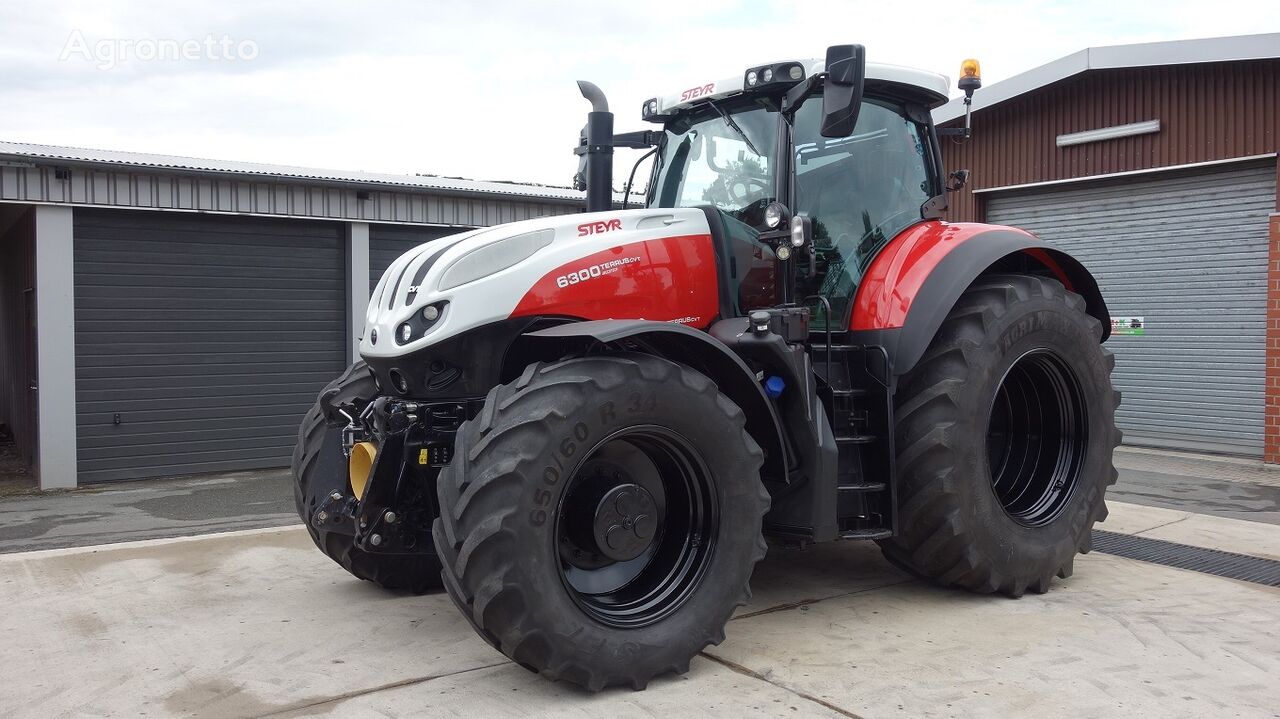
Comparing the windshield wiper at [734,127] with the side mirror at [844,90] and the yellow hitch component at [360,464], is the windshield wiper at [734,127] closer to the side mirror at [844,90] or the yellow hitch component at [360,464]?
the side mirror at [844,90]

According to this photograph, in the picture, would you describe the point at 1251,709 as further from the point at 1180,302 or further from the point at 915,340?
the point at 1180,302

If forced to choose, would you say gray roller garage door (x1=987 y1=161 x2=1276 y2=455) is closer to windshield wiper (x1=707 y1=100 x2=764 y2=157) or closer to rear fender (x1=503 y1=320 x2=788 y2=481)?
windshield wiper (x1=707 y1=100 x2=764 y2=157)

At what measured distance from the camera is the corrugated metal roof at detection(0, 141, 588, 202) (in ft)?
32.9

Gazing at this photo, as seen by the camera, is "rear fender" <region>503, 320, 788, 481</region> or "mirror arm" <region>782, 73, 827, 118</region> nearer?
"rear fender" <region>503, 320, 788, 481</region>

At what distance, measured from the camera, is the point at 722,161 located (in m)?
5.40

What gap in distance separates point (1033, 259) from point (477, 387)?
3.40 m

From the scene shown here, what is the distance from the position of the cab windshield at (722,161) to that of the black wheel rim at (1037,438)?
1712 mm

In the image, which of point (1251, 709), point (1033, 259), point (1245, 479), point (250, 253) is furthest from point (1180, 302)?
point (250, 253)

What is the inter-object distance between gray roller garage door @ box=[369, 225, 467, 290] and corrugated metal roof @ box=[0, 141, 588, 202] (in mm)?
597

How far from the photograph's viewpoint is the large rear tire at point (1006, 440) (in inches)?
194

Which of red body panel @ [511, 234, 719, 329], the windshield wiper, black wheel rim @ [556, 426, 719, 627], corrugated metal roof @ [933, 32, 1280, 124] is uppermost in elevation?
corrugated metal roof @ [933, 32, 1280, 124]

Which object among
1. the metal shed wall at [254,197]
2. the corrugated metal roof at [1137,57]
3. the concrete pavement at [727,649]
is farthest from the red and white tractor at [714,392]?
the metal shed wall at [254,197]

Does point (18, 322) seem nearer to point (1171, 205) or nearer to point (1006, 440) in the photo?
point (1006, 440)

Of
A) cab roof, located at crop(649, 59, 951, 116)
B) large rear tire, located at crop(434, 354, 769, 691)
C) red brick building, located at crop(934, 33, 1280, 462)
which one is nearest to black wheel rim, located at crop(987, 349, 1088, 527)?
cab roof, located at crop(649, 59, 951, 116)
